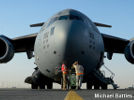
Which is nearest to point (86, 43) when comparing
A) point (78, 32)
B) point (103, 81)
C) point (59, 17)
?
point (78, 32)

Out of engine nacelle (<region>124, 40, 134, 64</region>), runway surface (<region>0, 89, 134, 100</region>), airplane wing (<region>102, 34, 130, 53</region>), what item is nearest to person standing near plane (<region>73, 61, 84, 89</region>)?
runway surface (<region>0, 89, 134, 100</region>)

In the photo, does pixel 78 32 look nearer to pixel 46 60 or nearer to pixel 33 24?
pixel 46 60

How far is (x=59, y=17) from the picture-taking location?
38.5 feet

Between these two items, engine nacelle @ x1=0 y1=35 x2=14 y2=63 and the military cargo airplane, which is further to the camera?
engine nacelle @ x1=0 y1=35 x2=14 y2=63

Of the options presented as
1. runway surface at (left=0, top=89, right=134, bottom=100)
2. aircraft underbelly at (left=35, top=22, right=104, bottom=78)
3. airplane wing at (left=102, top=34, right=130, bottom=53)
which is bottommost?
runway surface at (left=0, top=89, right=134, bottom=100)

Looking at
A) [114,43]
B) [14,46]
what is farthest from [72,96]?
[14,46]

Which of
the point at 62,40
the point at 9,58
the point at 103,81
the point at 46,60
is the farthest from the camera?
the point at 9,58

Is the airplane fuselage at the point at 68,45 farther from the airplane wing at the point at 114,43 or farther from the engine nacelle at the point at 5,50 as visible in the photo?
the airplane wing at the point at 114,43

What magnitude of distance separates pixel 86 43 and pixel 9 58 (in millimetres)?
5854

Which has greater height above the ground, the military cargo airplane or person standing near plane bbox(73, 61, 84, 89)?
the military cargo airplane

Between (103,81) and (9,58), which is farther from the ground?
(9,58)

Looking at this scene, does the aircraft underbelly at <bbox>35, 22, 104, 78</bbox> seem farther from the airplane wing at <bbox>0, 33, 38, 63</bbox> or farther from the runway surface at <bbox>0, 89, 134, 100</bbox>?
the runway surface at <bbox>0, 89, 134, 100</bbox>

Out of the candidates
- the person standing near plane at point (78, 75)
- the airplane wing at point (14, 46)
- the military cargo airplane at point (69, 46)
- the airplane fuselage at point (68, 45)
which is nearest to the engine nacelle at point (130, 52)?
the military cargo airplane at point (69, 46)

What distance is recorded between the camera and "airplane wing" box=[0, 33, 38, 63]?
1408 cm
